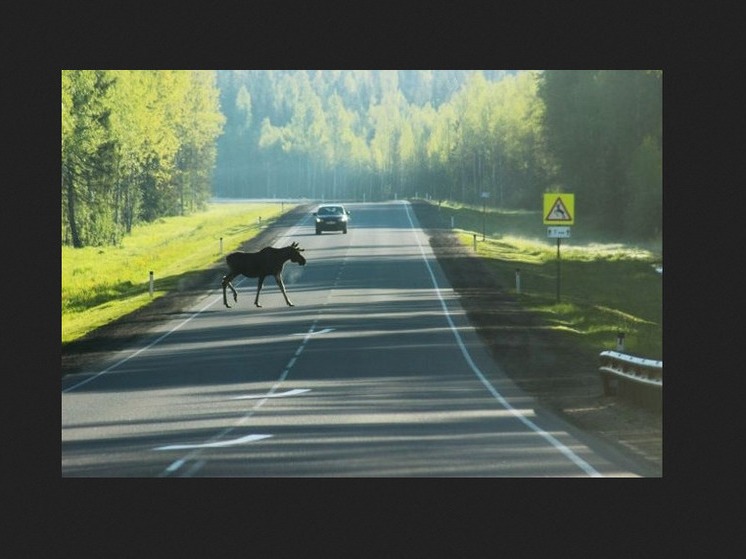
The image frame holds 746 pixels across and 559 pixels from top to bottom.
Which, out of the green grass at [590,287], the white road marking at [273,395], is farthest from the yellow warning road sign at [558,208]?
the white road marking at [273,395]

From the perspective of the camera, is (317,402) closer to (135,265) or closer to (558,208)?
(558,208)

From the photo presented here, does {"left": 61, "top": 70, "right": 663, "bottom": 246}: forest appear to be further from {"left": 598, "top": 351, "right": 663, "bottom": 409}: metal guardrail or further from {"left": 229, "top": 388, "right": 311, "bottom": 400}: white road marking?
{"left": 598, "top": 351, "right": 663, "bottom": 409}: metal guardrail

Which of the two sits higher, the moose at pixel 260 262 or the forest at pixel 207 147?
the forest at pixel 207 147

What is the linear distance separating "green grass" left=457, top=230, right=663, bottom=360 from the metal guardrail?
3.10 metres

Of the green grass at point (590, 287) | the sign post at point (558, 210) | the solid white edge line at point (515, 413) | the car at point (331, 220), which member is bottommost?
the solid white edge line at point (515, 413)

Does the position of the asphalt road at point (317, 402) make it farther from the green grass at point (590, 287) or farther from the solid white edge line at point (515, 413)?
the green grass at point (590, 287)

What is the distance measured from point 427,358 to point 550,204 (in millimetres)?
10255

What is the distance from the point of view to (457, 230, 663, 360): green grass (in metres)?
42.6

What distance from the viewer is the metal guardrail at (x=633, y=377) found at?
80.5 feet

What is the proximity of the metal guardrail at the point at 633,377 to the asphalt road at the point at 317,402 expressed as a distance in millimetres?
1575

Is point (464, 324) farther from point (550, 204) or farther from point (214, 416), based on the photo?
point (214, 416)

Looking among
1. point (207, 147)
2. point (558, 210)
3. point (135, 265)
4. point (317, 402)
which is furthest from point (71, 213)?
point (207, 147)

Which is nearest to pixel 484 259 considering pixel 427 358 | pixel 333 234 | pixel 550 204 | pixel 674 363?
pixel 333 234

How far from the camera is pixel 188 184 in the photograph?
120250 mm
